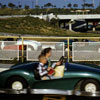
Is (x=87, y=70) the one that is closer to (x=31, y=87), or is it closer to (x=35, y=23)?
(x=31, y=87)

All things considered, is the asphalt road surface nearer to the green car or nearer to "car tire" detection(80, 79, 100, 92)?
the green car

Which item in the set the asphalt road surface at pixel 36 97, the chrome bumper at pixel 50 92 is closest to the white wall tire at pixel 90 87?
the chrome bumper at pixel 50 92

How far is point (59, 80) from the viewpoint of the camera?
7535 millimetres

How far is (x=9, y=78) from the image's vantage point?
7871mm

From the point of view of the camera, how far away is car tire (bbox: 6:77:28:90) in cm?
777

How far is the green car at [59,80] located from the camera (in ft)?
24.7

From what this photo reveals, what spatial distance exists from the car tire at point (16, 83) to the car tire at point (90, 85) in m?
1.50

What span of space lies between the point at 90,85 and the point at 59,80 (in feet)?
2.60

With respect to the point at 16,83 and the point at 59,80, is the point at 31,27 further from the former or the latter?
the point at 59,80

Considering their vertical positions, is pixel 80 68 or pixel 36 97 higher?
pixel 80 68

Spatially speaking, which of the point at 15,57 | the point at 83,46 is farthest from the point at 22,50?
the point at 83,46

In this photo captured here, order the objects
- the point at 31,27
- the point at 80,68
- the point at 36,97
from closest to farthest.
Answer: the point at 36,97 → the point at 80,68 → the point at 31,27

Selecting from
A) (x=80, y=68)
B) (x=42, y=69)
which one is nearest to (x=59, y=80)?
(x=42, y=69)

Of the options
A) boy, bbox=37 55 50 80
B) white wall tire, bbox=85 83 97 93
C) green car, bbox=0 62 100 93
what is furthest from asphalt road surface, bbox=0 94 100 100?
boy, bbox=37 55 50 80
